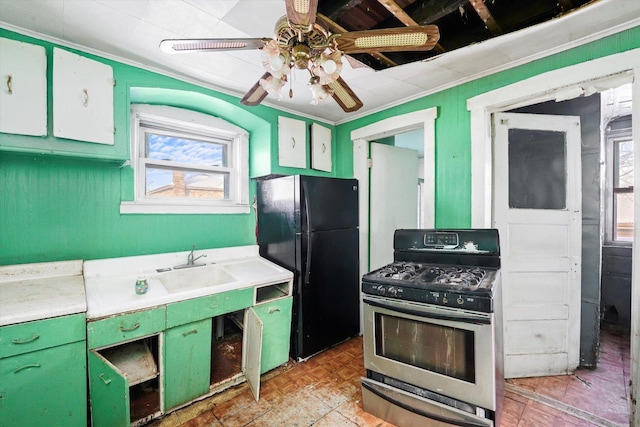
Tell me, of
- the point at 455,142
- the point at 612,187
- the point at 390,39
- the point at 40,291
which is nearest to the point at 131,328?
the point at 40,291

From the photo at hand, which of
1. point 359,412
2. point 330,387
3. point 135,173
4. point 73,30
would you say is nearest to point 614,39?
point 359,412

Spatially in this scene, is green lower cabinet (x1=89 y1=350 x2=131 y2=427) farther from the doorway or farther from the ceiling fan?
the doorway

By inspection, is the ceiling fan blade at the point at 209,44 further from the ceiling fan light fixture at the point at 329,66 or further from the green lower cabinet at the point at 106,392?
the green lower cabinet at the point at 106,392

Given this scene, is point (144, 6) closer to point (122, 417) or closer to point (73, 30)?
point (73, 30)

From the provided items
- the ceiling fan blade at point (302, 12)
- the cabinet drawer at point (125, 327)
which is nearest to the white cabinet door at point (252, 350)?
the cabinet drawer at point (125, 327)

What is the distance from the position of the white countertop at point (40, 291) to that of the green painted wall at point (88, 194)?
73 mm

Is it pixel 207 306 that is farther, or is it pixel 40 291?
pixel 207 306

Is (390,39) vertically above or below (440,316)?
above

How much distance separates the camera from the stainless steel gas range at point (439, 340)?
1445 millimetres

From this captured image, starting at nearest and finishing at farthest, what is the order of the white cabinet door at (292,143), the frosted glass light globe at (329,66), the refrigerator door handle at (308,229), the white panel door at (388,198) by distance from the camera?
the frosted glass light globe at (329,66), the refrigerator door handle at (308,229), the white cabinet door at (292,143), the white panel door at (388,198)

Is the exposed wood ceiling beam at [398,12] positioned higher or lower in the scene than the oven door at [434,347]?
higher

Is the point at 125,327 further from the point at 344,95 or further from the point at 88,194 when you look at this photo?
the point at 344,95

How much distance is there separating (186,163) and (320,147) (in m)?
1.41

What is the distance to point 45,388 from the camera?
136 centimetres
